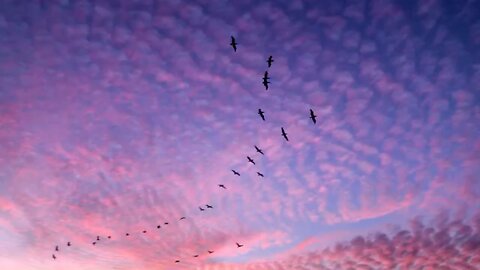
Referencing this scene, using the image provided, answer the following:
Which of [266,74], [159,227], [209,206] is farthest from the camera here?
[159,227]

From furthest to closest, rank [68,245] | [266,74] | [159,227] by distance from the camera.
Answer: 1. [68,245]
2. [159,227]
3. [266,74]

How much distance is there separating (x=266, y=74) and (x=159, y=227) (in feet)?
98.5

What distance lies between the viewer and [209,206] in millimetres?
37875

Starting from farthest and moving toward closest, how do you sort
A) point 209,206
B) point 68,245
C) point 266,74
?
point 68,245 → point 209,206 → point 266,74

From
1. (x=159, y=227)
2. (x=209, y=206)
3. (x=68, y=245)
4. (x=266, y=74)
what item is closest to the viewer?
(x=266, y=74)

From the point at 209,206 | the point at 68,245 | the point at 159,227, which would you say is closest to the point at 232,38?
the point at 209,206

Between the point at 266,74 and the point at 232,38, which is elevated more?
the point at 232,38

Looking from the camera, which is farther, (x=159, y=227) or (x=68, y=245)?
(x=68, y=245)

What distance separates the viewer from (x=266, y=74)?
2356cm

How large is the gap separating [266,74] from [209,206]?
751 inches

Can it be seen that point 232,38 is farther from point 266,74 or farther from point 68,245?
point 68,245

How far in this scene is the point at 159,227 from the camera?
45.9 meters

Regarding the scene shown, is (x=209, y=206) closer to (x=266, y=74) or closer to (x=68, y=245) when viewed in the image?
(x=266, y=74)

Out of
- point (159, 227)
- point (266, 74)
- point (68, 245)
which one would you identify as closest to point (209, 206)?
point (159, 227)
